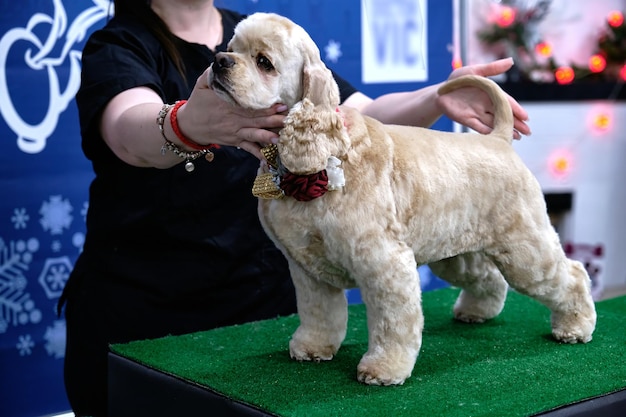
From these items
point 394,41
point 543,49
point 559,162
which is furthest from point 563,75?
point 394,41

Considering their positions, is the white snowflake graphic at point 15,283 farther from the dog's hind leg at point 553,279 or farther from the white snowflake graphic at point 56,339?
the dog's hind leg at point 553,279

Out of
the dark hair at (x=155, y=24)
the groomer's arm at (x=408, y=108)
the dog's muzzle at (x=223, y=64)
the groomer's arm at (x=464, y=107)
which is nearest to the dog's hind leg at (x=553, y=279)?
the groomer's arm at (x=464, y=107)

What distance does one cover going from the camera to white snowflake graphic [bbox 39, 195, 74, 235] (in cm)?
196

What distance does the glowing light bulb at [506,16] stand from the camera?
13.8 ft

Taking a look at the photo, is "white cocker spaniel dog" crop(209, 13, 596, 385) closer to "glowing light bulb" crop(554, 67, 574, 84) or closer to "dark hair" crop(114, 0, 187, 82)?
"dark hair" crop(114, 0, 187, 82)

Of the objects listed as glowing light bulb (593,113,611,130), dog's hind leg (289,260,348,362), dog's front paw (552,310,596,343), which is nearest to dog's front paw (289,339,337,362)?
dog's hind leg (289,260,348,362)

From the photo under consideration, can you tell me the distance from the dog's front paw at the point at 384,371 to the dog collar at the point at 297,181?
268 mm

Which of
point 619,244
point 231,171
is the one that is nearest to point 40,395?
point 231,171

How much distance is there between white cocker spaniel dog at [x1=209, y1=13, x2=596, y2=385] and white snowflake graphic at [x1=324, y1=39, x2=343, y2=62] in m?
0.81

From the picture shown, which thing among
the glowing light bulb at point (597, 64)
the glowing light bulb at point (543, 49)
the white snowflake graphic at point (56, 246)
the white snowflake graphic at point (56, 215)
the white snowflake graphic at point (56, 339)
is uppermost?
the glowing light bulb at point (543, 49)

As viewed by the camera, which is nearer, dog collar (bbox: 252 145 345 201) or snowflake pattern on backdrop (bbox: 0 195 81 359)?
dog collar (bbox: 252 145 345 201)

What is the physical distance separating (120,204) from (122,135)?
25 centimetres

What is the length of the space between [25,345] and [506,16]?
10.3ft

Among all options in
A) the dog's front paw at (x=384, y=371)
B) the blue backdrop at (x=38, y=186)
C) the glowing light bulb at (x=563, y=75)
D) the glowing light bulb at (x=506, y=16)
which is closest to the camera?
the dog's front paw at (x=384, y=371)
